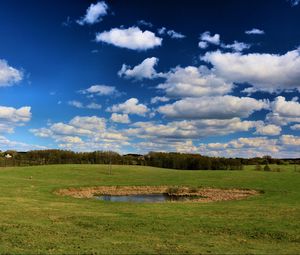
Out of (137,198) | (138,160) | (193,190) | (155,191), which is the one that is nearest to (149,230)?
(137,198)

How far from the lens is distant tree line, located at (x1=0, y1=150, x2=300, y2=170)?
420 feet

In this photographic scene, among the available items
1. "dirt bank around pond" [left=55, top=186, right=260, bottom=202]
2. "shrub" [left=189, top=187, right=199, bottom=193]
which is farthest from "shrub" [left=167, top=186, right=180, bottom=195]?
"shrub" [left=189, top=187, right=199, bottom=193]

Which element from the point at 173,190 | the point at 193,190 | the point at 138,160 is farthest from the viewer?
the point at 138,160

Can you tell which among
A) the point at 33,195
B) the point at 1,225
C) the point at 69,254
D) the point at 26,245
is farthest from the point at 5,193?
the point at 69,254

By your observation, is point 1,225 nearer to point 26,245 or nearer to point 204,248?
point 26,245

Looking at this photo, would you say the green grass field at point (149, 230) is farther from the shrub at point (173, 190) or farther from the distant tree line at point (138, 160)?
the distant tree line at point (138, 160)

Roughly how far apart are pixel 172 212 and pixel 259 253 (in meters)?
12.9

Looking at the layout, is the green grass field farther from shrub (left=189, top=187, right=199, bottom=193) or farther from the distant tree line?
the distant tree line

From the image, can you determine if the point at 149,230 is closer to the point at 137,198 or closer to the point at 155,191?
the point at 137,198

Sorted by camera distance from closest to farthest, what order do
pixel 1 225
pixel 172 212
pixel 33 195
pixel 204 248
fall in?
pixel 204 248 → pixel 1 225 → pixel 172 212 → pixel 33 195

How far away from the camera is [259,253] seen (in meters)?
15.5

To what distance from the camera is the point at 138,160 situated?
14425cm

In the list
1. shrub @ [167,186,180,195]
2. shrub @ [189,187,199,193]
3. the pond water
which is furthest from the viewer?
shrub @ [189,187,199,193]

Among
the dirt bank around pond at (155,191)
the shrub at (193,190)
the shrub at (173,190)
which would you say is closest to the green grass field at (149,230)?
the dirt bank around pond at (155,191)
